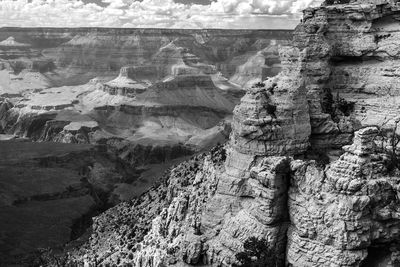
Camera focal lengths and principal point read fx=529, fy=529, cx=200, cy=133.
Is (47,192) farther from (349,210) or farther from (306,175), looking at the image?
(349,210)

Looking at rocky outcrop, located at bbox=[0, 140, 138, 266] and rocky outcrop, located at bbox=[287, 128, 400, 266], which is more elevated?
rocky outcrop, located at bbox=[287, 128, 400, 266]

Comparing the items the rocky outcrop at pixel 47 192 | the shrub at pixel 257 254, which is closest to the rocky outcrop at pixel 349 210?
the shrub at pixel 257 254

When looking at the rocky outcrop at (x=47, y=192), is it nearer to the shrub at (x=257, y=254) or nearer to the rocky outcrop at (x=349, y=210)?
the shrub at (x=257, y=254)

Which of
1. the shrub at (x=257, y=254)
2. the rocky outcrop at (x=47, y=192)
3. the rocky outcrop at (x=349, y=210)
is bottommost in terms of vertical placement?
the rocky outcrop at (x=47, y=192)

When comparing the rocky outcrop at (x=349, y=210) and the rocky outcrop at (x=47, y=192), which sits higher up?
the rocky outcrop at (x=349, y=210)

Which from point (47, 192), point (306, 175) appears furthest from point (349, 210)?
point (47, 192)

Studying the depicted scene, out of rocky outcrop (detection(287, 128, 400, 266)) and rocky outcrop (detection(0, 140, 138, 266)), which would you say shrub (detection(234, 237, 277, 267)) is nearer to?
rocky outcrop (detection(287, 128, 400, 266))

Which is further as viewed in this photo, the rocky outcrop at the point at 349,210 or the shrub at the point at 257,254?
the shrub at the point at 257,254

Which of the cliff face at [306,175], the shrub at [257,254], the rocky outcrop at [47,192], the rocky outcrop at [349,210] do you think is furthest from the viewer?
the rocky outcrop at [47,192]

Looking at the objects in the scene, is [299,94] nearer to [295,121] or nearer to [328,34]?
[295,121]

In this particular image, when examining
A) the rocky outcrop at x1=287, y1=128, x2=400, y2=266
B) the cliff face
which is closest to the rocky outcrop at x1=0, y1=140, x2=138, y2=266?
the cliff face

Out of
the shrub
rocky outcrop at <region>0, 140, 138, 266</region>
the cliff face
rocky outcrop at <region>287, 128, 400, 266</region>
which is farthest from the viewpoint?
rocky outcrop at <region>0, 140, 138, 266</region>
